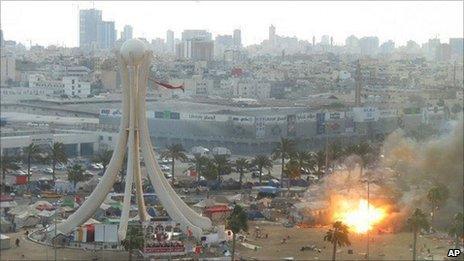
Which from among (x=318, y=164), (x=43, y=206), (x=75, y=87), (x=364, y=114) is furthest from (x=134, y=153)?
(x=75, y=87)

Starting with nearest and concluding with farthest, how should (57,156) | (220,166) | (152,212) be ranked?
(152,212)
(220,166)
(57,156)

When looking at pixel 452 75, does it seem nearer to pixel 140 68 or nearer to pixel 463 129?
pixel 463 129

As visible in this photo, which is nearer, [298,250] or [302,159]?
[298,250]

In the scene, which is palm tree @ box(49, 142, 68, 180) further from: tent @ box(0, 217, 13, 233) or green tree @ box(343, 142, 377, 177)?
green tree @ box(343, 142, 377, 177)

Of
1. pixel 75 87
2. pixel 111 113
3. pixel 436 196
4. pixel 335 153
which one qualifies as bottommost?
pixel 436 196

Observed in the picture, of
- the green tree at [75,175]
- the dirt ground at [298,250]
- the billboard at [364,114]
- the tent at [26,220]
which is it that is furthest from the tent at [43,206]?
the billboard at [364,114]

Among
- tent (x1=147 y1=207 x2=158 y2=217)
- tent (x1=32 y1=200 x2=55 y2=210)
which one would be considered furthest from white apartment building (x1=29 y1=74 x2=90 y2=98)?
tent (x1=147 y1=207 x2=158 y2=217)

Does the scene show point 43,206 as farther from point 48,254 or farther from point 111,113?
point 111,113
